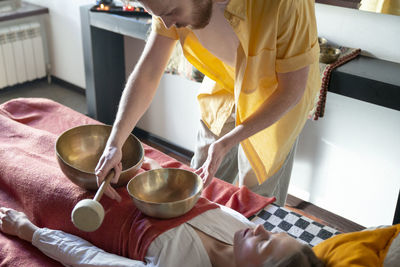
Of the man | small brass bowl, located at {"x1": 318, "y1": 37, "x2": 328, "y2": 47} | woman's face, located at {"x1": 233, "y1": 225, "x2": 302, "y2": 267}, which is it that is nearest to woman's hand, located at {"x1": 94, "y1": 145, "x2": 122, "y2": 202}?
the man

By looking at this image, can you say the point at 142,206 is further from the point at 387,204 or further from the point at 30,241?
the point at 387,204

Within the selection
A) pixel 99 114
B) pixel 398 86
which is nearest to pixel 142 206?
pixel 398 86

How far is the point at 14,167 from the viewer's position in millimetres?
1836

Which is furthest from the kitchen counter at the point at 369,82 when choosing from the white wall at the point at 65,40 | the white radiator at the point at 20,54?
the white radiator at the point at 20,54

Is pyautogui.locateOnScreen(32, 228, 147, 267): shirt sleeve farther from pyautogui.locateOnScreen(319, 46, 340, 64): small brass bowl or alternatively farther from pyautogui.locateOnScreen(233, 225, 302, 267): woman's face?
pyautogui.locateOnScreen(319, 46, 340, 64): small brass bowl

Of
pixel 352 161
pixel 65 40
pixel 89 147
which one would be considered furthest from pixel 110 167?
pixel 65 40

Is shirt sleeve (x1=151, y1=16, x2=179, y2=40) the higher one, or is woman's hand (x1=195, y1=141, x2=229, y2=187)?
shirt sleeve (x1=151, y1=16, x2=179, y2=40)

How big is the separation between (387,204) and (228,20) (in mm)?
1558

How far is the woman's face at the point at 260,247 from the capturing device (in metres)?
1.35

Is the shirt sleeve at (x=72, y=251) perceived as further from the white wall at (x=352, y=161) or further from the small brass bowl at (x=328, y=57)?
the white wall at (x=352, y=161)

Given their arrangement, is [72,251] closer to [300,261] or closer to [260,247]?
[260,247]

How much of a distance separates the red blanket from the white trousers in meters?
0.12

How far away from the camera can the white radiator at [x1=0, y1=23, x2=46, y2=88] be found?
12.1ft

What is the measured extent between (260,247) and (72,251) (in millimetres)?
612
